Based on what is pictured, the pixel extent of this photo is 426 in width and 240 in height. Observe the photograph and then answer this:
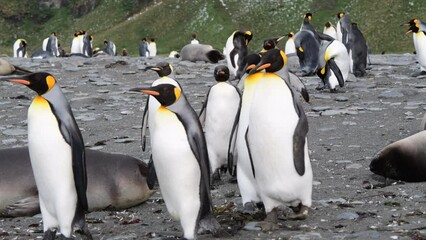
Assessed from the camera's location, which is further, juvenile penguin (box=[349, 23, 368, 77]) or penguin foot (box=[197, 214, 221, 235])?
juvenile penguin (box=[349, 23, 368, 77])

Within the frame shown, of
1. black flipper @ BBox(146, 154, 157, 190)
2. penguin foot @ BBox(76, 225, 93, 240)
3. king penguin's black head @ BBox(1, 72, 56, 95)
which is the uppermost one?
king penguin's black head @ BBox(1, 72, 56, 95)

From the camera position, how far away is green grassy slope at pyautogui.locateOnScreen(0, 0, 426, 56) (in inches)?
1670

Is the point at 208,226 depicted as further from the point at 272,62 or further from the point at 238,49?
the point at 238,49

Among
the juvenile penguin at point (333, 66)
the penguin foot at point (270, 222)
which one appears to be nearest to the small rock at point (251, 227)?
the penguin foot at point (270, 222)

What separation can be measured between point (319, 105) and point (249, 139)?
634 cm

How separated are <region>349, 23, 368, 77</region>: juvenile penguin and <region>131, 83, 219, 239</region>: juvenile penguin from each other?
35.7 feet

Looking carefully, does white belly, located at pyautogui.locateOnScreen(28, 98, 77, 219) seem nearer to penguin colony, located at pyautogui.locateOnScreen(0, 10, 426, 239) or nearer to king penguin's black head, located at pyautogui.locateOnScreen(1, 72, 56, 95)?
penguin colony, located at pyautogui.locateOnScreen(0, 10, 426, 239)

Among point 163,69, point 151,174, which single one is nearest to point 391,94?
point 163,69

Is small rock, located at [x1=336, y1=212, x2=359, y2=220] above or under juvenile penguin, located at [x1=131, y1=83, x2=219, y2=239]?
under

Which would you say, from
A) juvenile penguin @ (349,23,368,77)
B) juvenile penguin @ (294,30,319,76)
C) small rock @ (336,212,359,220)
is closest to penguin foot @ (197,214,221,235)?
small rock @ (336,212,359,220)

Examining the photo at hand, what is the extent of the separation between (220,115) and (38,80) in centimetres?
235

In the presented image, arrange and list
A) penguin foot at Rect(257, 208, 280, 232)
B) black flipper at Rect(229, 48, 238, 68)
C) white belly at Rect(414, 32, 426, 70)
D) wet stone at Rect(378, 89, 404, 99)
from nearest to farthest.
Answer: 1. penguin foot at Rect(257, 208, 280, 232)
2. wet stone at Rect(378, 89, 404, 99)
3. black flipper at Rect(229, 48, 238, 68)
4. white belly at Rect(414, 32, 426, 70)

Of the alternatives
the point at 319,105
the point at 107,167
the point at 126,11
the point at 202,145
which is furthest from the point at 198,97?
the point at 126,11

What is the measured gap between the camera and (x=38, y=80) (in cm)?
490
